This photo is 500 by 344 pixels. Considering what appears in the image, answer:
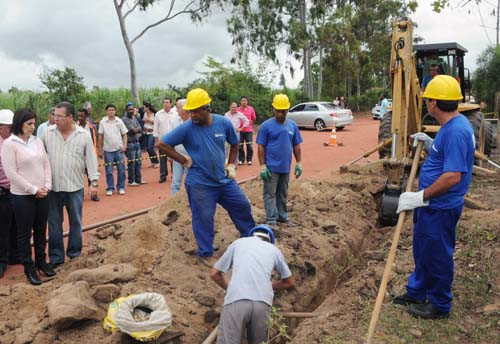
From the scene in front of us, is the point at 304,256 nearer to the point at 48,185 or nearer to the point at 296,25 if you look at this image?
the point at 48,185

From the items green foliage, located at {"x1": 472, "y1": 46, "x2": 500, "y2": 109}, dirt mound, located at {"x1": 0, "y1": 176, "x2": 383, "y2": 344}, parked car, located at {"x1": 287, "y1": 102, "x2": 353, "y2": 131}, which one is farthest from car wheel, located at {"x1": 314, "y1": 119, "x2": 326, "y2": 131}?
dirt mound, located at {"x1": 0, "y1": 176, "x2": 383, "y2": 344}

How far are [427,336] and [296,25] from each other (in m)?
30.3

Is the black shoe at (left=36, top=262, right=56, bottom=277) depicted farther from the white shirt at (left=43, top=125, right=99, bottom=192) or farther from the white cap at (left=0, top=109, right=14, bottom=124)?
the white cap at (left=0, top=109, right=14, bottom=124)

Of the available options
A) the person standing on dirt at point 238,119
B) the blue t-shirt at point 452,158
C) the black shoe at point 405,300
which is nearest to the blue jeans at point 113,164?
the person standing on dirt at point 238,119

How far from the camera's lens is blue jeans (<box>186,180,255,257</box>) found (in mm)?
5238

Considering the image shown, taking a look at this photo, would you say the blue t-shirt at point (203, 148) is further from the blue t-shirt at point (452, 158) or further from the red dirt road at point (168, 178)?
the red dirt road at point (168, 178)

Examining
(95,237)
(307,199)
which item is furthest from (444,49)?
(95,237)

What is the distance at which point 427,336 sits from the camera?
4.03m

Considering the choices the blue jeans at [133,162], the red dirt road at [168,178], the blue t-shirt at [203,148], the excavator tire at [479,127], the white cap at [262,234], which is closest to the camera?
the white cap at [262,234]

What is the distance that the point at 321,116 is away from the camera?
22609mm

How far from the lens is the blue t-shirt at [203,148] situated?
5211 mm

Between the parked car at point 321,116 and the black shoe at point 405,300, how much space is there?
1813 centimetres

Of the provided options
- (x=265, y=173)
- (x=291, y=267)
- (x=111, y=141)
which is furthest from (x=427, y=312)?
(x=111, y=141)

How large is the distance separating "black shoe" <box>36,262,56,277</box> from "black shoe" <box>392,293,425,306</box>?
3.72 meters
